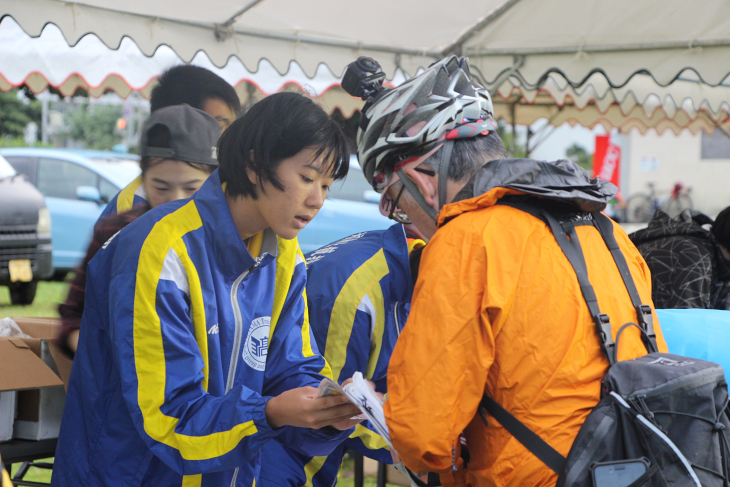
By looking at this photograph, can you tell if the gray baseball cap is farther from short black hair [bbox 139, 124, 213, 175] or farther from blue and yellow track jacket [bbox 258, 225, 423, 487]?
blue and yellow track jacket [bbox 258, 225, 423, 487]

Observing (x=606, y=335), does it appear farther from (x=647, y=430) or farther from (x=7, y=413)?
(x=7, y=413)

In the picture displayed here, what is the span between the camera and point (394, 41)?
496cm

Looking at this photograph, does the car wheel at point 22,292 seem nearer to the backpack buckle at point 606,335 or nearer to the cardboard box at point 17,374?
the cardboard box at point 17,374

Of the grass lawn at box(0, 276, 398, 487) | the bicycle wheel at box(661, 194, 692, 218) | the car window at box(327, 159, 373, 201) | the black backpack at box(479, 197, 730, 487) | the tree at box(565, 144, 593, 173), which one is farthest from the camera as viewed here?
the tree at box(565, 144, 593, 173)

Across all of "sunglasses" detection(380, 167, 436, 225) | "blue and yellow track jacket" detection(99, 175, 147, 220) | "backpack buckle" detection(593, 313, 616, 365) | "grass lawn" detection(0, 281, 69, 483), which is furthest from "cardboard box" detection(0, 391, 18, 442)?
"grass lawn" detection(0, 281, 69, 483)

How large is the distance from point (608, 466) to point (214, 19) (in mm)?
3637

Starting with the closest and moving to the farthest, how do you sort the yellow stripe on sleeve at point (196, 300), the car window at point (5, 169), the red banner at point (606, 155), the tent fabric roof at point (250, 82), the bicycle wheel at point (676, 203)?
the yellow stripe on sleeve at point (196, 300)
the tent fabric roof at point (250, 82)
the car window at point (5, 169)
the red banner at point (606, 155)
the bicycle wheel at point (676, 203)

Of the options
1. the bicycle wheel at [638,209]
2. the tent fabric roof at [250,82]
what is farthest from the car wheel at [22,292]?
the bicycle wheel at [638,209]

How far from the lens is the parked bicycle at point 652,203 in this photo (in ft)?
72.3

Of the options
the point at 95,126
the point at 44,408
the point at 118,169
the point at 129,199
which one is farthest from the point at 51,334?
the point at 95,126

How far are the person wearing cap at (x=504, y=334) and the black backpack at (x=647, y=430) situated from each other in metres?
0.03

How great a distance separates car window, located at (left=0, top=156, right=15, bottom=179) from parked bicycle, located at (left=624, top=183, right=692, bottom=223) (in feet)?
61.6

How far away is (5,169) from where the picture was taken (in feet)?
31.3

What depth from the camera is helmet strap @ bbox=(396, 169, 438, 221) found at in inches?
74.4
